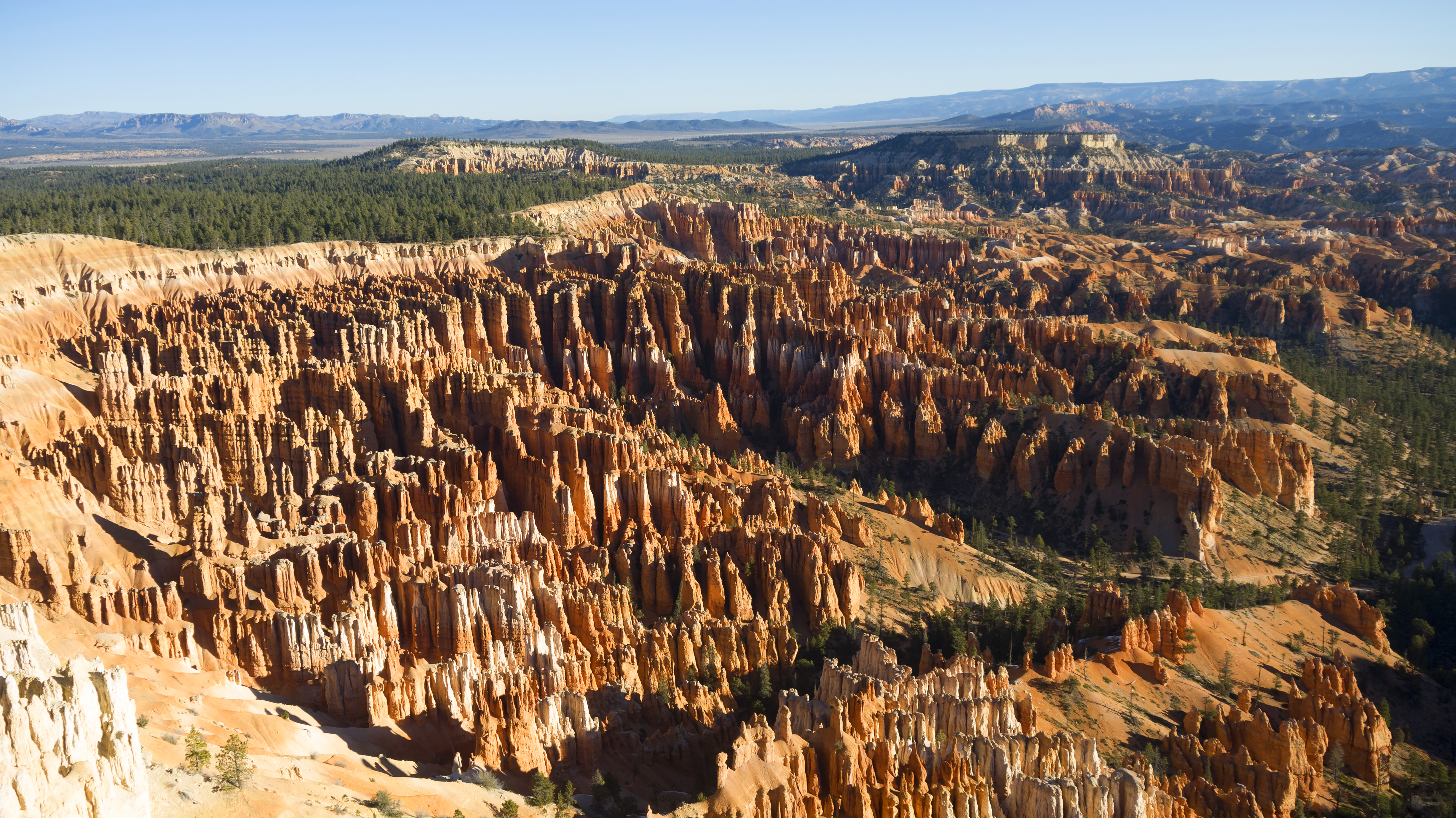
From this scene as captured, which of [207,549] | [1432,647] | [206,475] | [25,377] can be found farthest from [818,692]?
[25,377]

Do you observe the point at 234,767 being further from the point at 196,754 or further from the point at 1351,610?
the point at 1351,610

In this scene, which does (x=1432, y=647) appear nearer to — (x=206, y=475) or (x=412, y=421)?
(x=412, y=421)

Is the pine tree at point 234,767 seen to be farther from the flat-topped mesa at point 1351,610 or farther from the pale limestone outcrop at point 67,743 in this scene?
the flat-topped mesa at point 1351,610

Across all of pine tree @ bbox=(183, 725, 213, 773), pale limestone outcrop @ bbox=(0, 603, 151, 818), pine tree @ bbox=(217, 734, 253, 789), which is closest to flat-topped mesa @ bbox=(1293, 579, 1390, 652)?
pine tree @ bbox=(217, 734, 253, 789)

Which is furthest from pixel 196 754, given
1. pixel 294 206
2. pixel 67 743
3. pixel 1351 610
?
pixel 294 206

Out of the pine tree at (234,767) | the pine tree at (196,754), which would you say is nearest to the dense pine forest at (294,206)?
the pine tree at (196,754)
